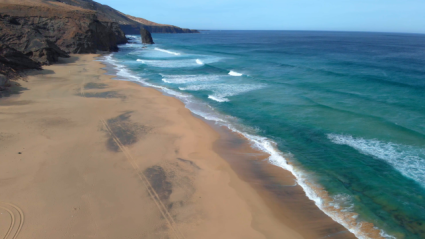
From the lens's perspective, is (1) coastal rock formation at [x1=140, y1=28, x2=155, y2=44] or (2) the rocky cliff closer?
(2) the rocky cliff

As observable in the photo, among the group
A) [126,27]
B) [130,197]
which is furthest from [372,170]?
[126,27]

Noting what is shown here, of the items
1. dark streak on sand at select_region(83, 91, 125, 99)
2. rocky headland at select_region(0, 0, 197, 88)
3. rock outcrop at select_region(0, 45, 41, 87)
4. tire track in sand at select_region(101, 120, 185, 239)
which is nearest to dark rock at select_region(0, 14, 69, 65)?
rocky headland at select_region(0, 0, 197, 88)

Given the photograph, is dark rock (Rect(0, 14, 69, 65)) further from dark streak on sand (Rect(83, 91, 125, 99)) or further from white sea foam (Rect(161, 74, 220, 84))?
white sea foam (Rect(161, 74, 220, 84))

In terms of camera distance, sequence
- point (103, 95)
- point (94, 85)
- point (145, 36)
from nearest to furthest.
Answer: point (103, 95) → point (94, 85) → point (145, 36)

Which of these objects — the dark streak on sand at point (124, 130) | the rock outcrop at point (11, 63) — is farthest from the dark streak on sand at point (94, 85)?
the dark streak on sand at point (124, 130)

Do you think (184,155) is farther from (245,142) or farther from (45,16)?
(45,16)

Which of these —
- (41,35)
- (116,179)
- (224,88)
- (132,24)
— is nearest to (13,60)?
(41,35)

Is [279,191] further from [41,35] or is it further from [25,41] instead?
[41,35]
